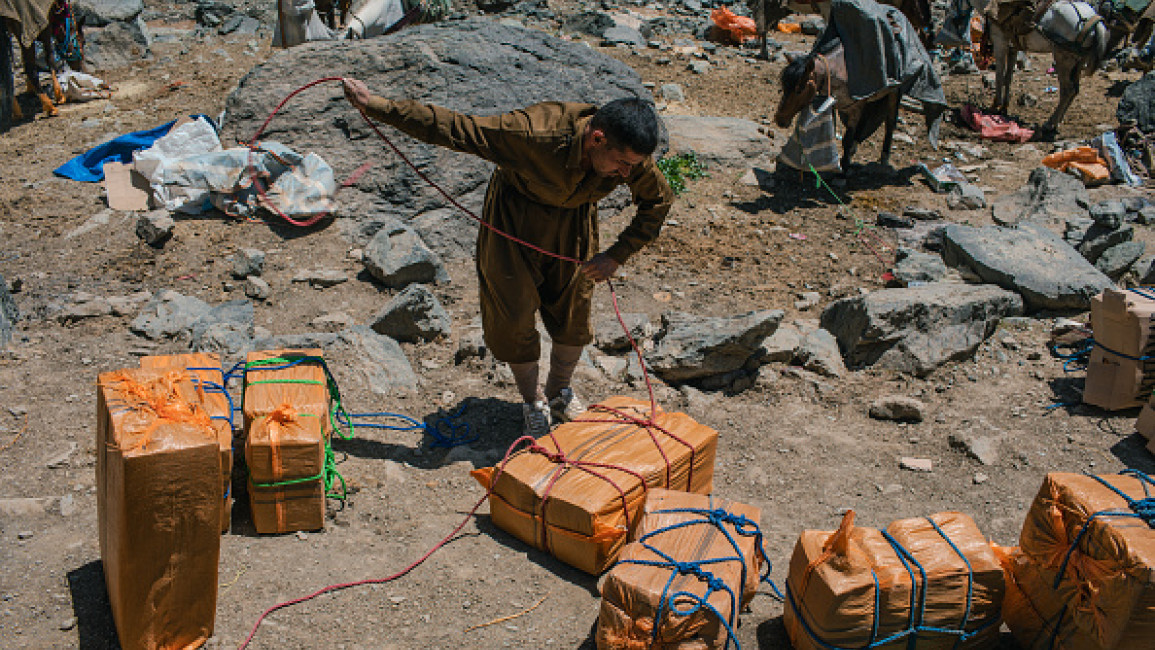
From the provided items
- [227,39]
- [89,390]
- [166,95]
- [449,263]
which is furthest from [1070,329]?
[227,39]

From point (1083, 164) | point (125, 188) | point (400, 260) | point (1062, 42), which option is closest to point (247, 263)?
point (400, 260)

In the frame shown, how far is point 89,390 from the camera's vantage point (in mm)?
4059

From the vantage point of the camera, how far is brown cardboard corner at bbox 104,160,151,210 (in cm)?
599

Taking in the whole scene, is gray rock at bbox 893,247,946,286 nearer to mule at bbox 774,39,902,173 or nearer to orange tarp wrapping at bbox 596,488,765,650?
mule at bbox 774,39,902,173

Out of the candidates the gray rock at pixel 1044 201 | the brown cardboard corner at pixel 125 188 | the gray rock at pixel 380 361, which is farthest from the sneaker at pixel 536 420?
the gray rock at pixel 1044 201

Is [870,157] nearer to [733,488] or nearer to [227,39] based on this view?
[733,488]

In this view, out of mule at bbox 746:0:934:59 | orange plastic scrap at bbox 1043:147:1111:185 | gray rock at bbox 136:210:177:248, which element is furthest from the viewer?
mule at bbox 746:0:934:59

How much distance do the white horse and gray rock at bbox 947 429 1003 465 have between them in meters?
6.55

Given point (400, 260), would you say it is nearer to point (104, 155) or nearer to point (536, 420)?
point (536, 420)

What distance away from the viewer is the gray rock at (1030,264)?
5191mm

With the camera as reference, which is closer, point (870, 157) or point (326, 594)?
point (326, 594)

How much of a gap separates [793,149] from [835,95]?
25.3 inches

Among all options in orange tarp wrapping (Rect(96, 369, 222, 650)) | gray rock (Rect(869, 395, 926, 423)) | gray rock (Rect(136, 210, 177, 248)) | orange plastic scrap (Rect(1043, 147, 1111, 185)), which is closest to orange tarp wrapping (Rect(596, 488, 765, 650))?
orange tarp wrapping (Rect(96, 369, 222, 650))

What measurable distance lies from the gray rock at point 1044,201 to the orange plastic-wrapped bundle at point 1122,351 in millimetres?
2980
